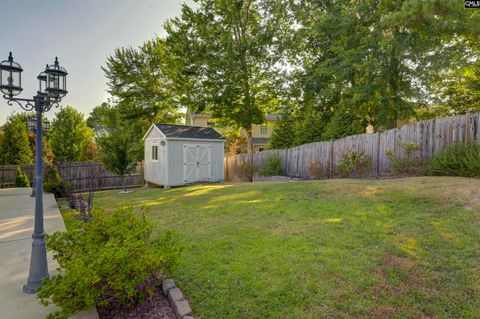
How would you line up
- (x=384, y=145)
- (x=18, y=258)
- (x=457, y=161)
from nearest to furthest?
(x=18, y=258) → (x=457, y=161) → (x=384, y=145)

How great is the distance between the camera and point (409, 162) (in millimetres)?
8055

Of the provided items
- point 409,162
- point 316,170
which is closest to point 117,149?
point 316,170

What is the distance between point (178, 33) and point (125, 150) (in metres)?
8.30

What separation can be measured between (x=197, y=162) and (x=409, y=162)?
909cm

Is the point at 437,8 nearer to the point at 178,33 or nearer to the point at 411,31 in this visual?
the point at 411,31

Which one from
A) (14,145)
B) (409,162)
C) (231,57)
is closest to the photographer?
(409,162)

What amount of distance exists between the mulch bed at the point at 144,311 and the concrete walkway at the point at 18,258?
119 mm

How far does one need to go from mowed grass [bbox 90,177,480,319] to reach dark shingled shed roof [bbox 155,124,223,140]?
737cm

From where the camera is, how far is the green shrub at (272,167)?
13359 millimetres

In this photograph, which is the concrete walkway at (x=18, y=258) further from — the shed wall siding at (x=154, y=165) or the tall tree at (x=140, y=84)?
the tall tree at (x=140, y=84)

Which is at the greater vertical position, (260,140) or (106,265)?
(260,140)

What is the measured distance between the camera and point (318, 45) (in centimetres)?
1572

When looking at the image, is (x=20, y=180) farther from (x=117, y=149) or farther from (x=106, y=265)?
(x=106, y=265)

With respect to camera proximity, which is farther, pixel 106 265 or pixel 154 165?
pixel 154 165
